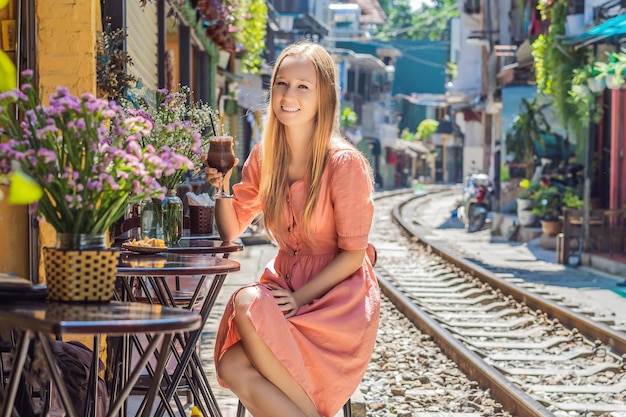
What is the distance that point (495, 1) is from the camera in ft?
114

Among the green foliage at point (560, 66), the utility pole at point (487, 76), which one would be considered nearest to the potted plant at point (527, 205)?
the green foliage at point (560, 66)

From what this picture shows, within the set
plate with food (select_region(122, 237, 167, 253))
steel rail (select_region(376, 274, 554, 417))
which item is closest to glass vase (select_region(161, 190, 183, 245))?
plate with food (select_region(122, 237, 167, 253))

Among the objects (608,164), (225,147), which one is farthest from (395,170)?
(225,147)

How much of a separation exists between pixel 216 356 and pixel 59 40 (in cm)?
269

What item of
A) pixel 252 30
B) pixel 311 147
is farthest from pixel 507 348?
pixel 252 30

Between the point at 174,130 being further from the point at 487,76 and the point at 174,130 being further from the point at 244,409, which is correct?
the point at 487,76

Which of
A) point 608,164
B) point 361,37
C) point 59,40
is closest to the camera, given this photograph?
point 59,40

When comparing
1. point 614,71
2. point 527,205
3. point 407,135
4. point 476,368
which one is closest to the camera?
point 476,368

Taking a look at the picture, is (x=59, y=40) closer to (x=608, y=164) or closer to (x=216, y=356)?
(x=216, y=356)

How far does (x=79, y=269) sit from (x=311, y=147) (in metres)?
1.39

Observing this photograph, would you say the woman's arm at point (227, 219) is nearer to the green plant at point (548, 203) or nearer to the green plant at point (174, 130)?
the green plant at point (174, 130)

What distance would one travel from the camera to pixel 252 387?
12.3 ft

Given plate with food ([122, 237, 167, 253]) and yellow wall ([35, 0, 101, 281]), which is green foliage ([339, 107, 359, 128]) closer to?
yellow wall ([35, 0, 101, 281])

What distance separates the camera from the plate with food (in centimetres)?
444
